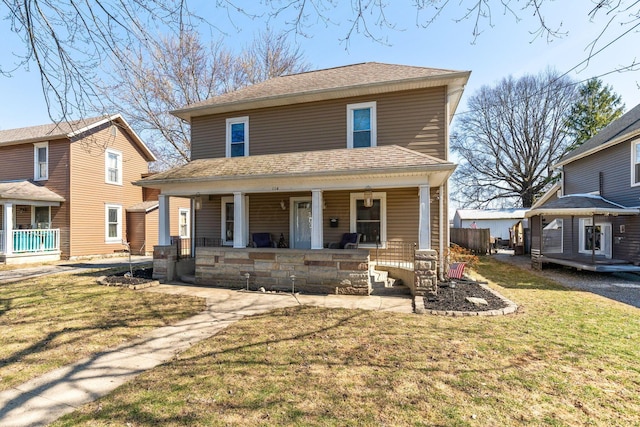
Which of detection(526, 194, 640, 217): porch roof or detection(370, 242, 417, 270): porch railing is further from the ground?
detection(526, 194, 640, 217): porch roof

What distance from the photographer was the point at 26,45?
3764 mm

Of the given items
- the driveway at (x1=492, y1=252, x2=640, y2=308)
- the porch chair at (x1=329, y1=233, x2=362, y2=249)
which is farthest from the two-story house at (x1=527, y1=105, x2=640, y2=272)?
the porch chair at (x1=329, y1=233, x2=362, y2=249)

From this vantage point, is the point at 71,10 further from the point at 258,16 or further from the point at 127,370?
the point at 127,370

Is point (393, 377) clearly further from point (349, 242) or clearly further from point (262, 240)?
point (262, 240)

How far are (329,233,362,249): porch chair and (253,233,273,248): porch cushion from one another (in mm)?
2237

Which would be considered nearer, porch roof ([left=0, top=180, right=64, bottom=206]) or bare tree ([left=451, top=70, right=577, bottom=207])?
porch roof ([left=0, top=180, right=64, bottom=206])

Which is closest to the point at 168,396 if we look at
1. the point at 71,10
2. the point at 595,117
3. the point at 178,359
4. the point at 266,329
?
the point at 178,359

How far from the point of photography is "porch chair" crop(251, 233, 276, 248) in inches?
408

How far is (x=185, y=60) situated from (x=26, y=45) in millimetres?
15967

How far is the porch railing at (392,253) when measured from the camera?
30.3 feet

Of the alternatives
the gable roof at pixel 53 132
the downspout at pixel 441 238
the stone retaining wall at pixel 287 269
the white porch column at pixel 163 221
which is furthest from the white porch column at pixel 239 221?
the gable roof at pixel 53 132

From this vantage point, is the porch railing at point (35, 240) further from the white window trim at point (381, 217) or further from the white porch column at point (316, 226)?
the white window trim at point (381, 217)

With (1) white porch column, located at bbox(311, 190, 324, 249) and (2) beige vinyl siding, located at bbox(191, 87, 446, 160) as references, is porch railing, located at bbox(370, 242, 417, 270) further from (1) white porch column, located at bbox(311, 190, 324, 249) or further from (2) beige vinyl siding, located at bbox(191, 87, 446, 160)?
(2) beige vinyl siding, located at bbox(191, 87, 446, 160)

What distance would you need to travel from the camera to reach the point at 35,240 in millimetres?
13664
